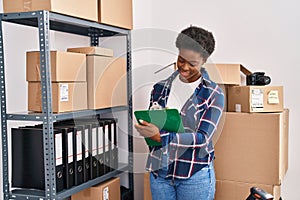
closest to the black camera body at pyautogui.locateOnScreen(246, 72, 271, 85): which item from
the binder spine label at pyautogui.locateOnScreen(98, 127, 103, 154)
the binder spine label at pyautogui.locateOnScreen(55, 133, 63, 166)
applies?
the binder spine label at pyautogui.locateOnScreen(98, 127, 103, 154)

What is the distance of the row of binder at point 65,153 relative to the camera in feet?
6.49

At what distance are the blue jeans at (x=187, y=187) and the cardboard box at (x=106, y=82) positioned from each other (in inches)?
21.4

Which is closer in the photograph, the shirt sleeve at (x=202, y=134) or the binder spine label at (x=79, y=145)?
the shirt sleeve at (x=202, y=134)

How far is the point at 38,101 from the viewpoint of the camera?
6.52ft

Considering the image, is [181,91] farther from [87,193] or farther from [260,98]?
[87,193]

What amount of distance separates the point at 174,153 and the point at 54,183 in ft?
2.01

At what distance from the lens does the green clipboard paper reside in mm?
1992

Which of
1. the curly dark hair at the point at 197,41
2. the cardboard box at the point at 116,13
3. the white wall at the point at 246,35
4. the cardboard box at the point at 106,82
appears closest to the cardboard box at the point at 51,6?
the cardboard box at the point at 116,13

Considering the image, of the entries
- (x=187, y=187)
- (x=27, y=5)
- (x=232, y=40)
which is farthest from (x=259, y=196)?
(x=27, y=5)

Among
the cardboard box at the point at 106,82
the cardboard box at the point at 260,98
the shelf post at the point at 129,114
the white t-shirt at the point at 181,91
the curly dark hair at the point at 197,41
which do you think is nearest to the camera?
the curly dark hair at the point at 197,41

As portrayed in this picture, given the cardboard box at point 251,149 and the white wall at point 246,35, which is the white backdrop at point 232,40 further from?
the cardboard box at point 251,149

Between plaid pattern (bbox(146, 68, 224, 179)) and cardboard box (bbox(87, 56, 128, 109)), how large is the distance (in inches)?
18.2

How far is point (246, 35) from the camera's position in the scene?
286 centimetres

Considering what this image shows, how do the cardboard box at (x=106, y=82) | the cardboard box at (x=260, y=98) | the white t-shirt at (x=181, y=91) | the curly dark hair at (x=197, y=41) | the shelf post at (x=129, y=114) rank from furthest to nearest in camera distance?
1. the shelf post at (x=129, y=114)
2. the white t-shirt at (x=181, y=91)
3. the cardboard box at (x=260, y=98)
4. the cardboard box at (x=106, y=82)
5. the curly dark hair at (x=197, y=41)
